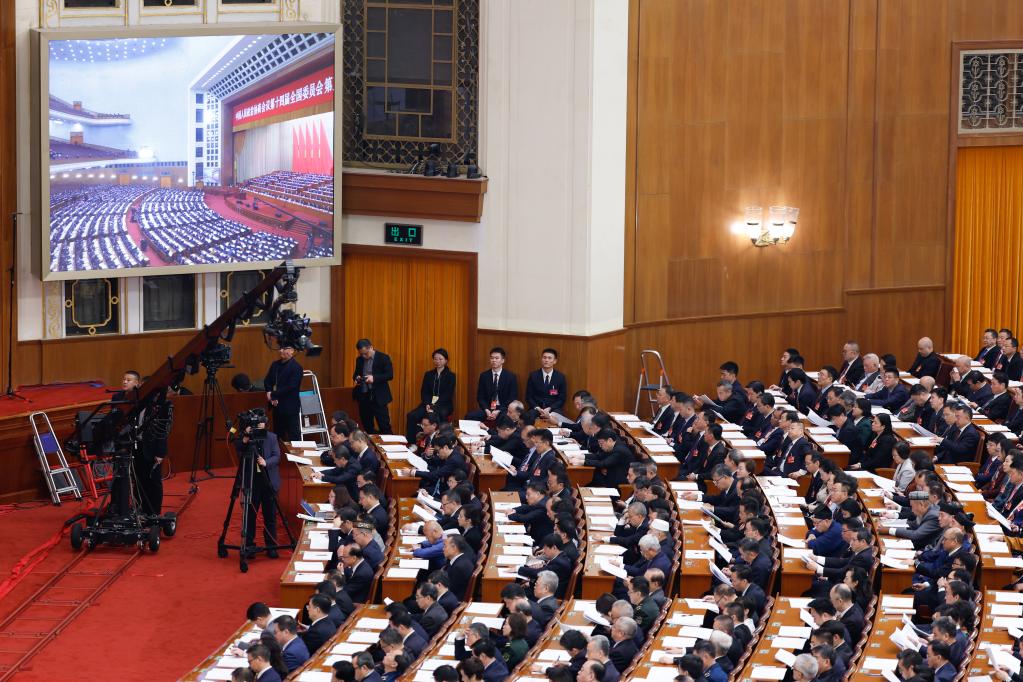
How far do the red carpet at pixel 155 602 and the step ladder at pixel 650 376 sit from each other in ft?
18.9

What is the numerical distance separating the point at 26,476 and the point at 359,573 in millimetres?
6043

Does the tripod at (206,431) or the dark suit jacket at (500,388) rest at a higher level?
the dark suit jacket at (500,388)

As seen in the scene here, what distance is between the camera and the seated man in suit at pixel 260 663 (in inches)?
453

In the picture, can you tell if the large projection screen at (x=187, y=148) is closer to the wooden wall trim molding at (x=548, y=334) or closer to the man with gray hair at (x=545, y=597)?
the wooden wall trim molding at (x=548, y=334)

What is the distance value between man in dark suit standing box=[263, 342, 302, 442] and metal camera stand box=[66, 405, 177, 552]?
2.58 m

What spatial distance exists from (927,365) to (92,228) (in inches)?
412

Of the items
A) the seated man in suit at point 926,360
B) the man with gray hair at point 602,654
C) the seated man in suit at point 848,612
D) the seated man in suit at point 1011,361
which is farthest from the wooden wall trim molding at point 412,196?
the man with gray hair at point 602,654

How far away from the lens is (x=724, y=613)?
1237cm

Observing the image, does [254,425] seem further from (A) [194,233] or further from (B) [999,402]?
(B) [999,402]

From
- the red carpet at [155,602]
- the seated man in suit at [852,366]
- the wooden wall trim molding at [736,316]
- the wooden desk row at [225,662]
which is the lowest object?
the red carpet at [155,602]

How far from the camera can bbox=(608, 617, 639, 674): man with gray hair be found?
12062 mm

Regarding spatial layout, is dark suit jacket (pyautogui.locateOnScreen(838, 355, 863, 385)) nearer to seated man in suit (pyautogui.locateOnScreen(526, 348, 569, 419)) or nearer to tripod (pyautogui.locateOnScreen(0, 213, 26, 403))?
seated man in suit (pyautogui.locateOnScreen(526, 348, 569, 419))

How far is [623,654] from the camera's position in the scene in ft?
39.7

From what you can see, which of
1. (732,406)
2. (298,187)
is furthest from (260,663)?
(298,187)
